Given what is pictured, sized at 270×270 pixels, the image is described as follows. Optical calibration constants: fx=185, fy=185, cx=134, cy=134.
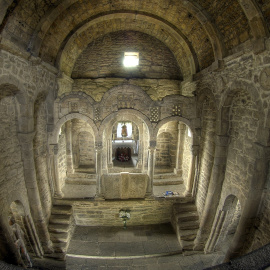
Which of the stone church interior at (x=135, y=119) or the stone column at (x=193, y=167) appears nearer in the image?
the stone church interior at (x=135, y=119)

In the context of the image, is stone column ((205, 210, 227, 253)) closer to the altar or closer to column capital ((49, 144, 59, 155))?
column capital ((49, 144, 59, 155))

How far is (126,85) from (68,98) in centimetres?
214

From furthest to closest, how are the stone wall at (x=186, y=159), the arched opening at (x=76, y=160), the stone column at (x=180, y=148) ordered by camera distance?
the stone column at (x=180, y=148) < the stone wall at (x=186, y=159) < the arched opening at (x=76, y=160)

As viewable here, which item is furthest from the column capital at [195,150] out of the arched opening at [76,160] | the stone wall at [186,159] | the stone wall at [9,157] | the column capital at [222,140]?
the stone wall at [9,157]

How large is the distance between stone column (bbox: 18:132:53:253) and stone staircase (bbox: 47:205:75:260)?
8.3 inches

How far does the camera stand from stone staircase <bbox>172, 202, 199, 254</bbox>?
624cm

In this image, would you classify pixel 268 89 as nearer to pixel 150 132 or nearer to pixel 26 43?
pixel 150 132

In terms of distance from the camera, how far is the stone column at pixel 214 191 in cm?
558

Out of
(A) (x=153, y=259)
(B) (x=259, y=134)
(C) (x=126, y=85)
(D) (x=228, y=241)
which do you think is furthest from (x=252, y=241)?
(C) (x=126, y=85)

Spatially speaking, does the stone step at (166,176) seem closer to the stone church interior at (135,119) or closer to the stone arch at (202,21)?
the stone church interior at (135,119)

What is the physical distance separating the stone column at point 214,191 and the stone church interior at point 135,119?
0.03m

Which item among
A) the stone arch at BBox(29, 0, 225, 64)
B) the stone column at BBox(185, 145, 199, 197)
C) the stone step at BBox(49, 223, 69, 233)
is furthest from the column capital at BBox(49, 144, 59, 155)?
the stone column at BBox(185, 145, 199, 197)

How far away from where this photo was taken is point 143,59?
8703mm

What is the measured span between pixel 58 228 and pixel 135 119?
5529mm
